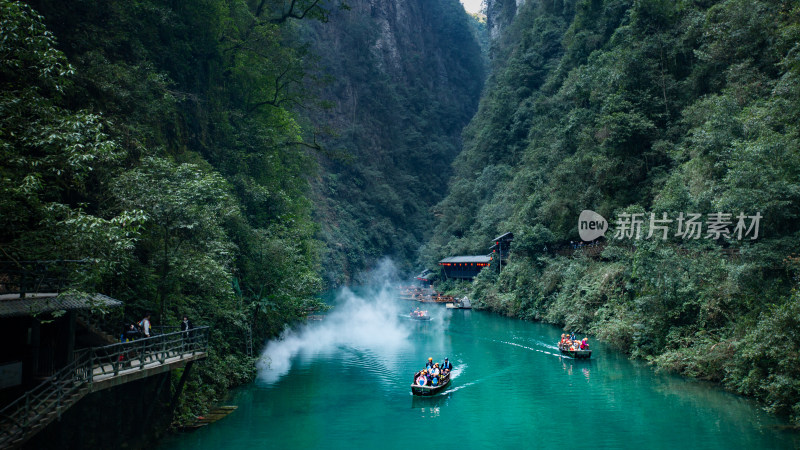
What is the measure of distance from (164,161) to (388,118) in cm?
7658

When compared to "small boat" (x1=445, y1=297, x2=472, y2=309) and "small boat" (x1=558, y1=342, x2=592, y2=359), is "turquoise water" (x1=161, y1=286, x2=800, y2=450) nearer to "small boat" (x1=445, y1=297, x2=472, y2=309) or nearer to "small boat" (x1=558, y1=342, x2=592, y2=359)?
"small boat" (x1=558, y1=342, x2=592, y2=359)

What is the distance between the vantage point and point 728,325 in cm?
1791

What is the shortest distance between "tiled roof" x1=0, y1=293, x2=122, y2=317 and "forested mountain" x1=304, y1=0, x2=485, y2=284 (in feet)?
173

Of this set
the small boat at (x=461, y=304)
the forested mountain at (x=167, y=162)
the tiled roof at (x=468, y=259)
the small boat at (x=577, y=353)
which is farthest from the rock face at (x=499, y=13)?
the small boat at (x=577, y=353)

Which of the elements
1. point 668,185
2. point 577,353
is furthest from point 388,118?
point 577,353

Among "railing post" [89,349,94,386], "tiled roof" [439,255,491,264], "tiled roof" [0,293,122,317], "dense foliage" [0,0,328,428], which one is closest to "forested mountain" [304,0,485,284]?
"tiled roof" [439,255,491,264]

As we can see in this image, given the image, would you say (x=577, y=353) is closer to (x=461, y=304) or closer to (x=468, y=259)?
(x=461, y=304)

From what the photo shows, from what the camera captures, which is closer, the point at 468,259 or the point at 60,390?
the point at 60,390

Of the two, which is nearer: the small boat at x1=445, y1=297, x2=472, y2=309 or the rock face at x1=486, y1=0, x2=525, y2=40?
the small boat at x1=445, y1=297, x2=472, y2=309

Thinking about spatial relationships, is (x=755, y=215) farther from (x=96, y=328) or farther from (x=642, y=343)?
(x=96, y=328)

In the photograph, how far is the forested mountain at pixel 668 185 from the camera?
16.2 m

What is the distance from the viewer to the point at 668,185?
2520cm

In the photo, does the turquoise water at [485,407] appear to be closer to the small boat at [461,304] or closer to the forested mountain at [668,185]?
the forested mountain at [668,185]

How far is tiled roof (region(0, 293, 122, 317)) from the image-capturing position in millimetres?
9164
